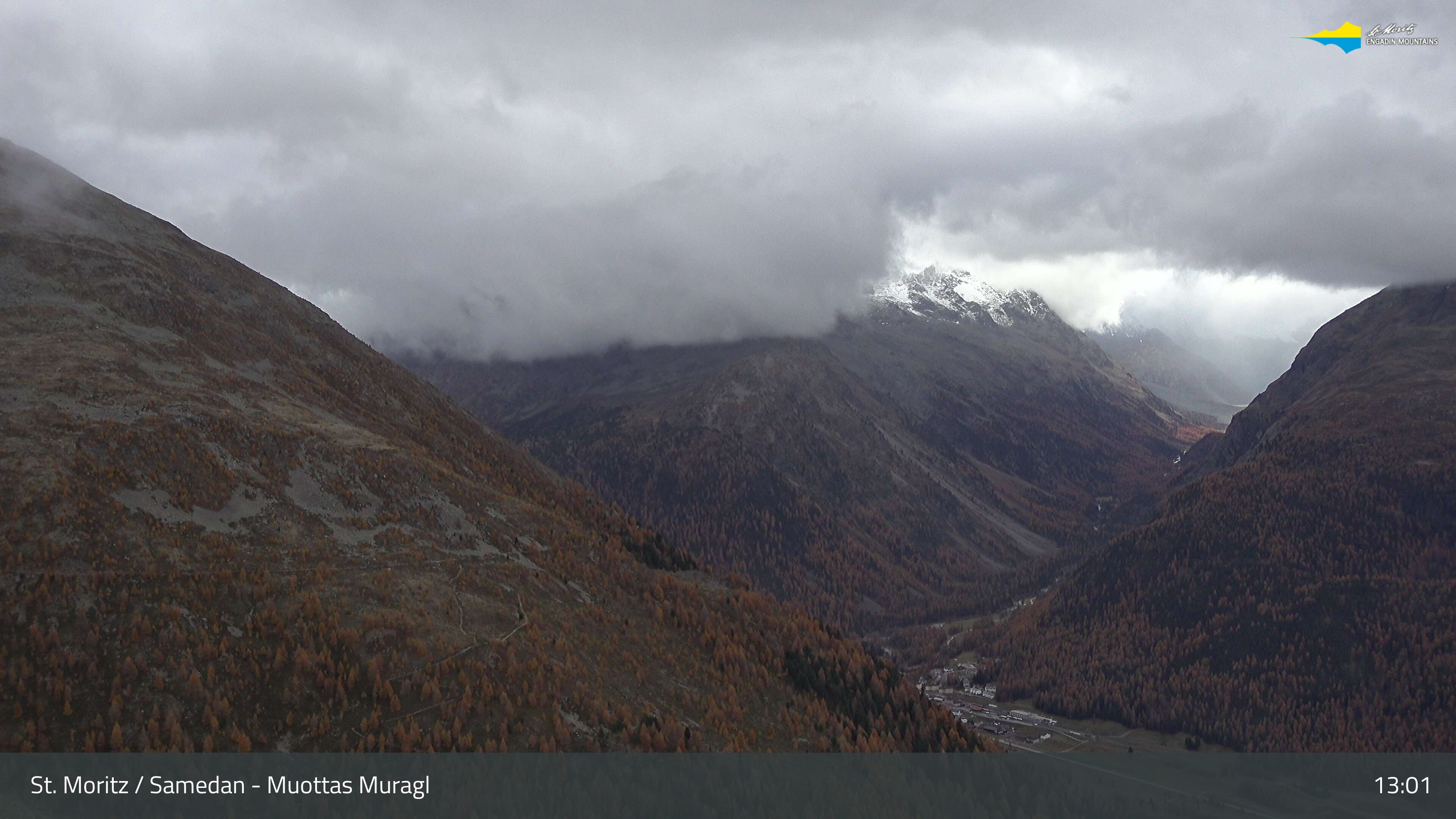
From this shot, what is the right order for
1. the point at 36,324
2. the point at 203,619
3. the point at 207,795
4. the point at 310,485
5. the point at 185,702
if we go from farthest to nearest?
1. the point at 36,324
2. the point at 310,485
3. the point at 203,619
4. the point at 185,702
5. the point at 207,795

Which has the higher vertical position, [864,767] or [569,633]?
[569,633]

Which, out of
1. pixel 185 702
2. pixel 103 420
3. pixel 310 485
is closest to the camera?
pixel 185 702

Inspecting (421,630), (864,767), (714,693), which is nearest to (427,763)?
(421,630)

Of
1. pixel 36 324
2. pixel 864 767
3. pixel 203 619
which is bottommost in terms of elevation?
pixel 864 767

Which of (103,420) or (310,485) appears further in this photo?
(310,485)

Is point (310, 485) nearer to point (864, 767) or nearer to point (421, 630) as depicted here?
point (421, 630)

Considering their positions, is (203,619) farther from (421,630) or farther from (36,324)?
(36,324)
